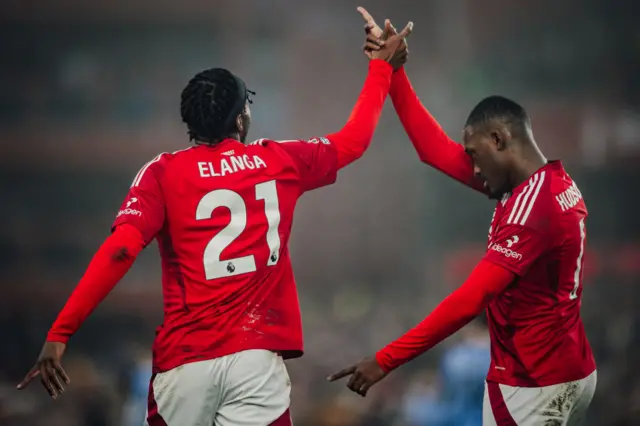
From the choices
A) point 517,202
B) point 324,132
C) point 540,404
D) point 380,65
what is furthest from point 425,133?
point 324,132

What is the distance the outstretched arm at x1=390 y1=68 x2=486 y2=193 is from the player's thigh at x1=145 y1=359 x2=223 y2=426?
52.4 inches

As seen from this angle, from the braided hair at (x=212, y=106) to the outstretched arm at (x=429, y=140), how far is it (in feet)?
2.84

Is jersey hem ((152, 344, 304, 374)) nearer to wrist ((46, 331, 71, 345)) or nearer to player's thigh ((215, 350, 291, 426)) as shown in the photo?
player's thigh ((215, 350, 291, 426))

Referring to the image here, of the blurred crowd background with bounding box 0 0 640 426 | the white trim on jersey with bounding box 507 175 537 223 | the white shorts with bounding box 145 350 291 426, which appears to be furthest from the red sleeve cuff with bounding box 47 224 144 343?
the blurred crowd background with bounding box 0 0 640 426

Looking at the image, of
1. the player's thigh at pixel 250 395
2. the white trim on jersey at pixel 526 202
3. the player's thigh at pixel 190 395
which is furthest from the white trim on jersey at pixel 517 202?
the player's thigh at pixel 190 395

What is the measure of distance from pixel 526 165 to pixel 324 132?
20.0ft

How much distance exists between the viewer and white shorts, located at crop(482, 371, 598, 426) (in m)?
2.87

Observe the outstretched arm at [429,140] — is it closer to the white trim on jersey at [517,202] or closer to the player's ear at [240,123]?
the white trim on jersey at [517,202]

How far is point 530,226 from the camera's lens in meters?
2.75

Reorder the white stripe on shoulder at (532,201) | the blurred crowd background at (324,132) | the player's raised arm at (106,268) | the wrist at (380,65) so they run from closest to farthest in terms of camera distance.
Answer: the player's raised arm at (106,268), the white stripe on shoulder at (532,201), the wrist at (380,65), the blurred crowd background at (324,132)

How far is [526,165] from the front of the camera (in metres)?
2.96

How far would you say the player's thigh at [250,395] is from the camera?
2.72 metres

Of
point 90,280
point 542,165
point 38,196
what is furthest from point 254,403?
point 38,196

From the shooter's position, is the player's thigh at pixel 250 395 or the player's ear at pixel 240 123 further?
the player's ear at pixel 240 123
